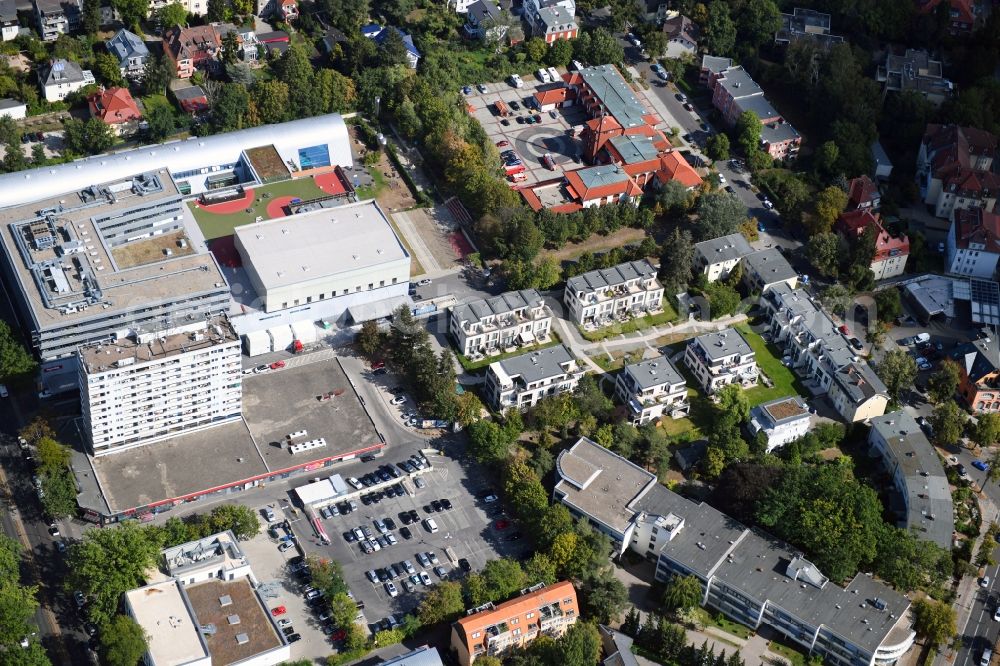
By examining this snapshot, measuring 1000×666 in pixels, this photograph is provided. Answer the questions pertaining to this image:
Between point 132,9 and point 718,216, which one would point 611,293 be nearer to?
point 718,216

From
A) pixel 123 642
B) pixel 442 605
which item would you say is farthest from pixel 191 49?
pixel 123 642

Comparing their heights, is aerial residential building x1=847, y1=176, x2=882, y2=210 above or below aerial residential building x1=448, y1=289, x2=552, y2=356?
above

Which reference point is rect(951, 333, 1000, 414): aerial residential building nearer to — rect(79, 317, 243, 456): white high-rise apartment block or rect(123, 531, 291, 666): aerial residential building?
rect(79, 317, 243, 456): white high-rise apartment block

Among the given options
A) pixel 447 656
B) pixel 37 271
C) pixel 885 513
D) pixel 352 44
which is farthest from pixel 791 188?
pixel 37 271

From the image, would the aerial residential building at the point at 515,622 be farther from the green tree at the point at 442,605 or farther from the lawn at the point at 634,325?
the lawn at the point at 634,325

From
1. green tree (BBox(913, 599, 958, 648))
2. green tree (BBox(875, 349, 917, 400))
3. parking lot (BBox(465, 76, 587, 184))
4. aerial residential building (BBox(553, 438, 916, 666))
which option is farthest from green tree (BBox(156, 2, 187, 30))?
green tree (BBox(913, 599, 958, 648))

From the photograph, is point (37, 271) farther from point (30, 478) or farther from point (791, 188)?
point (791, 188)
